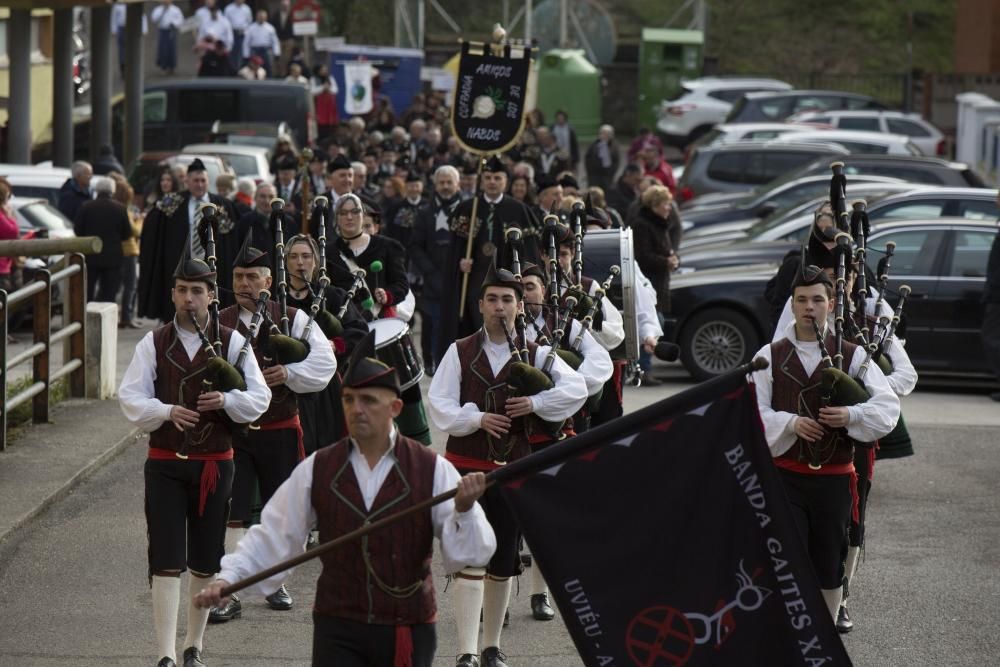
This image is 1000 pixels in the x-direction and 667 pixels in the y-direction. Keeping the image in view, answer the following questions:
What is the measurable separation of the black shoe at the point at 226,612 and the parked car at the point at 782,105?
2850 cm

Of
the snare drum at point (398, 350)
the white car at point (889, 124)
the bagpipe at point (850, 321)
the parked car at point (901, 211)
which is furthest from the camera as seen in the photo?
the white car at point (889, 124)

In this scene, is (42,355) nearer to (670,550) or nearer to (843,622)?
(843,622)

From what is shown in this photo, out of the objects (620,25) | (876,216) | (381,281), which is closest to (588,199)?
(381,281)

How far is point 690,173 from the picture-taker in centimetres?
2723

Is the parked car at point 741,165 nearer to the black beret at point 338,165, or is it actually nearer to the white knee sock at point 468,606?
the black beret at point 338,165

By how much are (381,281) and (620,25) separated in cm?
4051

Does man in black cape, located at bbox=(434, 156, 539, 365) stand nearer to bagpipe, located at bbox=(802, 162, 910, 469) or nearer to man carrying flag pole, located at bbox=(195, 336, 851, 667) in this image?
bagpipe, located at bbox=(802, 162, 910, 469)

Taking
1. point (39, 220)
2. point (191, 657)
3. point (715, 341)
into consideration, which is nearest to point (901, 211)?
point (715, 341)

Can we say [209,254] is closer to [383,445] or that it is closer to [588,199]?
[383,445]

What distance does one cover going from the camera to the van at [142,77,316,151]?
30.0 metres

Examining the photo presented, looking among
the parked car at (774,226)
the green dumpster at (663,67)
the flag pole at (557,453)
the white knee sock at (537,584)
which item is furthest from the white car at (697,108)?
the flag pole at (557,453)

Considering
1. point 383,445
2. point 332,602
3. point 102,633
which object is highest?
point 383,445

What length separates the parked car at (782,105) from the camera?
36594mm

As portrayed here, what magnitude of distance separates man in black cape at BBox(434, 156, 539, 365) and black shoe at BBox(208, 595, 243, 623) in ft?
15.7
